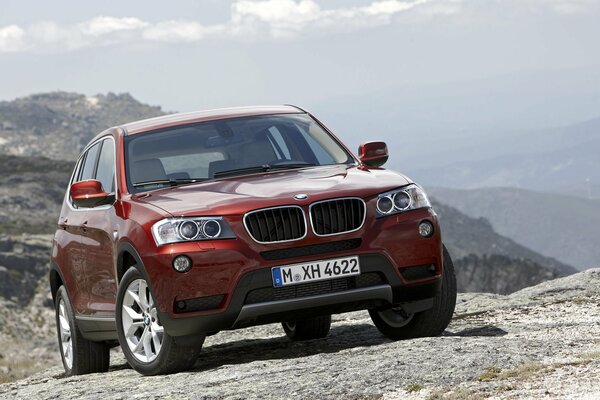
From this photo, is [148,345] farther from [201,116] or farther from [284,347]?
[201,116]

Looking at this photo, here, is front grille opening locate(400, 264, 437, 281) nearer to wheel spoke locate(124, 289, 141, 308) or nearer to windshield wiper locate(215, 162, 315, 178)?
windshield wiper locate(215, 162, 315, 178)

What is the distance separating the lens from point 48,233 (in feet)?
265

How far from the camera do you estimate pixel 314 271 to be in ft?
22.6

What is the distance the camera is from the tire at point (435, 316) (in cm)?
771

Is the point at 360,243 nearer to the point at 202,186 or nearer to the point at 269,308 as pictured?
the point at 269,308

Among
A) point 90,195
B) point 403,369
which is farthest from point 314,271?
point 90,195

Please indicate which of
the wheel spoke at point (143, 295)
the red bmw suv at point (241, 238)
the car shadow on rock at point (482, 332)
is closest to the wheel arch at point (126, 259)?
the red bmw suv at point (241, 238)

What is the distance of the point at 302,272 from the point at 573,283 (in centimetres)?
508

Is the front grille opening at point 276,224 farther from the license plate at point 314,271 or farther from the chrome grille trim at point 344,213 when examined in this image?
the license plate at point 314,271

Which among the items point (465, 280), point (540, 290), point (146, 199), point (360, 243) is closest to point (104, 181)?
point (146, 199)

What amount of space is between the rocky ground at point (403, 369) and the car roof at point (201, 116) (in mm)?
1898

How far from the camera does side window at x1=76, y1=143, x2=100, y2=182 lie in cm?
919

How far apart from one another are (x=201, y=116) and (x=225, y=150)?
58cm

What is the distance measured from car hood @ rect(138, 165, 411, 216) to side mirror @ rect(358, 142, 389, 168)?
1.48 ft
